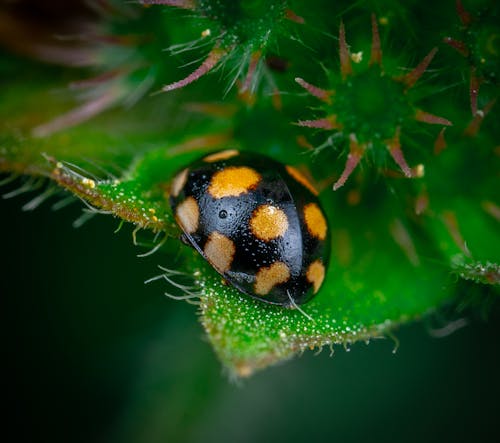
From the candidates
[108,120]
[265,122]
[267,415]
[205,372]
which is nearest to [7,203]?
[108,120]

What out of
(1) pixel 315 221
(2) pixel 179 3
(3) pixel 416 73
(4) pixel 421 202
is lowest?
(4) pixel 421 202

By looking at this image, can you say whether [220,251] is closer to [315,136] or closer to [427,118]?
[315,136]

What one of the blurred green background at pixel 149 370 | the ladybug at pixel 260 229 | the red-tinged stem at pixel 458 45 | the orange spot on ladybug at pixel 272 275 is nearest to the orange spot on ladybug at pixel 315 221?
the ladybug at pixel 260 229

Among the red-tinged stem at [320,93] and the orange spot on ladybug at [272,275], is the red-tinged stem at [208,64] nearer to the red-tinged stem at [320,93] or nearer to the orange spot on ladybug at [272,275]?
the red-tinged stem at [320,93]

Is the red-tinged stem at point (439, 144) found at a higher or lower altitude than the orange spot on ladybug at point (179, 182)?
lower

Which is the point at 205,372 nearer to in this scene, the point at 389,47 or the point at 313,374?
the point at 313,374

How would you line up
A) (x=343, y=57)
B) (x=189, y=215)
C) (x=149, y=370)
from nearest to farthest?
(x=343, y=57)
(x=189, y=215)
(x=149, y=370)

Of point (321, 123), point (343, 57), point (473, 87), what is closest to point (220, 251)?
point (321, 123)
